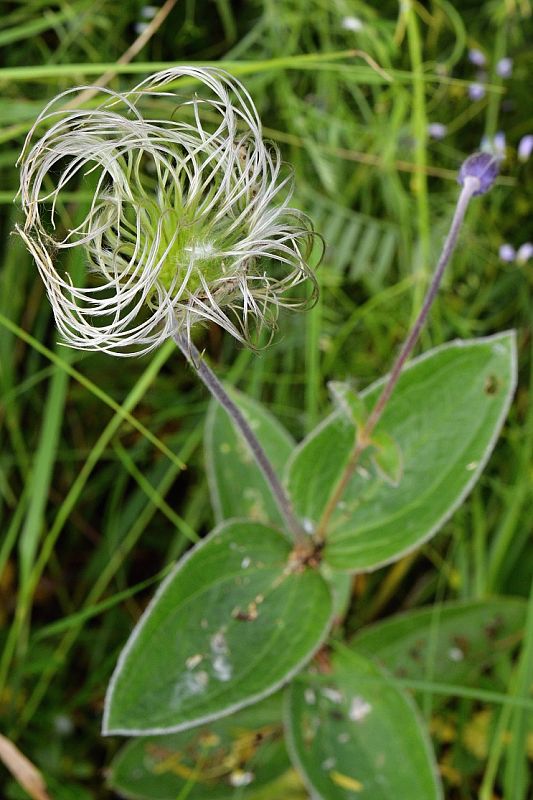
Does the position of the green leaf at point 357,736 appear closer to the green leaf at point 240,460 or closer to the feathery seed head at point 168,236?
the green leaf at point 240,460

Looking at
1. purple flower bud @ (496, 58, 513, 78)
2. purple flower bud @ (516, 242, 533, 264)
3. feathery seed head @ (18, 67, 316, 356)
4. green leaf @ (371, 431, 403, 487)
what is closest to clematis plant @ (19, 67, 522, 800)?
green leaf @ (371, 431, 403, 487)

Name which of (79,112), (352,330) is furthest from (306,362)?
(79,112)

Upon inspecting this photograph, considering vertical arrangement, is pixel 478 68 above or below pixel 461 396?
above

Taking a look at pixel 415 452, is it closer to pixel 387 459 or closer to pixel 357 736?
pixel 387 459

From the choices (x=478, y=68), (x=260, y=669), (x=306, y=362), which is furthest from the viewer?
(x=478, y=68)

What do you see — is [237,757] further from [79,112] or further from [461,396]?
[79,112]

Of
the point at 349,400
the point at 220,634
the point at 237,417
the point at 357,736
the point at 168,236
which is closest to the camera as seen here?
the point at 168,236

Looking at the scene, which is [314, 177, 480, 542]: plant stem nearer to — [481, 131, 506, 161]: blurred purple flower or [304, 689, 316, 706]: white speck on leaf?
[304, 689, 316, 706]: white speck on leaf

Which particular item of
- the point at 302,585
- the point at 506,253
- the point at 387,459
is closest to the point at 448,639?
the point at 302,585
